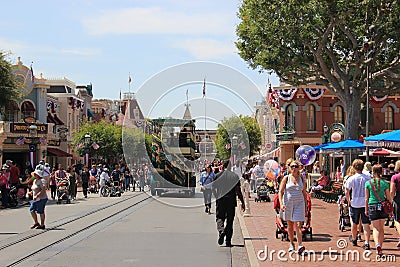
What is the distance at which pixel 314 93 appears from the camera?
49344mm

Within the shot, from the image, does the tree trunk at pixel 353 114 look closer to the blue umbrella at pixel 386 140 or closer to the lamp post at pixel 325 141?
the blue umbrella at pixel 386 140

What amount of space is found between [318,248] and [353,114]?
55.3 ft

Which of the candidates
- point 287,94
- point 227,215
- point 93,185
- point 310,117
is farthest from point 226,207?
point 310,117

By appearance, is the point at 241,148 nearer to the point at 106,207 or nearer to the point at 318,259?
the point at 106,207

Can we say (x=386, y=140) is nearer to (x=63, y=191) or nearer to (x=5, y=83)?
(x=63, y=191)

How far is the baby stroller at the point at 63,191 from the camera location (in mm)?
27306

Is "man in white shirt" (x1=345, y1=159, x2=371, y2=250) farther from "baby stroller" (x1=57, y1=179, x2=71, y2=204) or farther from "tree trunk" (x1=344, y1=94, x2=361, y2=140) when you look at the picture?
"baby stroller" (x1=57, y1=179, x2=71, y2=204)

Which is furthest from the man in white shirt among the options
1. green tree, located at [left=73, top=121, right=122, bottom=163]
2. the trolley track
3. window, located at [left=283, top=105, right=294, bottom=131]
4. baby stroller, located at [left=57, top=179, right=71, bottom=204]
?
green tree, located at [left=73, top=121, right=122, bottom=163]

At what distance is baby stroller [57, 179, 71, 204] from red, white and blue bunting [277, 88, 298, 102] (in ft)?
87.0

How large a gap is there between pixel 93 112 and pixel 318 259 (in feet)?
232

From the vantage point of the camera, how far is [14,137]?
46469mm

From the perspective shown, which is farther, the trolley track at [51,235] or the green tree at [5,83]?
the green tree at [5,83]

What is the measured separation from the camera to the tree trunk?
27.8m

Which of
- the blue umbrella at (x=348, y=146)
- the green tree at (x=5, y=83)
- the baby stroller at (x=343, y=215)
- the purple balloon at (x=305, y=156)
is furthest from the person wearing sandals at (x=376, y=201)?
the green tree at (x=5, y=83)
